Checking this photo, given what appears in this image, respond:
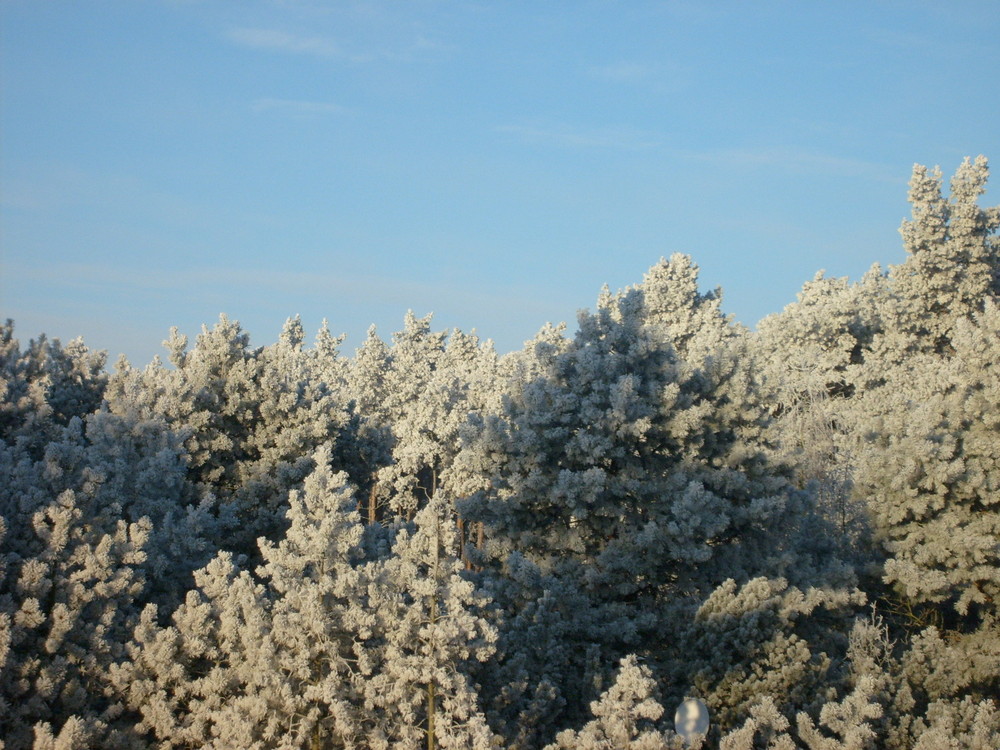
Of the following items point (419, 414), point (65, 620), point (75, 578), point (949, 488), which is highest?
point (419, 414)

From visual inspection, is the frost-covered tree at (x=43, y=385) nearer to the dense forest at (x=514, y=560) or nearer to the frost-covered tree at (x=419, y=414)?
the dense forest at (x=514, y=560)

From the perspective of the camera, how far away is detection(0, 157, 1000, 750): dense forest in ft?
39.5

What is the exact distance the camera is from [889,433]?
2294cm

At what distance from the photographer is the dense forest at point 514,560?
39.5ft

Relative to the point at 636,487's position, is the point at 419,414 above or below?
above

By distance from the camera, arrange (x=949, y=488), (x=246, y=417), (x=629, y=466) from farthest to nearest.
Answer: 1. (x=246, y=417)
2. (x=629, y=466)
3. (x=949, y=488)

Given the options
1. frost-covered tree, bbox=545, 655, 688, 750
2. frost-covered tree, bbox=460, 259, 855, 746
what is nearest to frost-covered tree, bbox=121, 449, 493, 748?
frost-covered tree, bbox=545, 655, 688, 750

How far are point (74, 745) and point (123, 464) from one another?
5.85 m

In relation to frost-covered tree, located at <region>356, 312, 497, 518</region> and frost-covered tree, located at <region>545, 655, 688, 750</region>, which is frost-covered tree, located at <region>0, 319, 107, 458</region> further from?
frost-covered tree, located at <region>545, 655, 688, 750</region>

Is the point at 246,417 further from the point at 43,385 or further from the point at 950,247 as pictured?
the point at 950,247

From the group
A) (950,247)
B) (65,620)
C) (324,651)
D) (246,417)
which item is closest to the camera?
(324,651)

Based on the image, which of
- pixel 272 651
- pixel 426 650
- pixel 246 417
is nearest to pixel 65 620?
pixel 272 651

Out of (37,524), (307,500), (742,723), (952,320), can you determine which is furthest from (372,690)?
(952,320)

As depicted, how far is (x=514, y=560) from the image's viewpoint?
18156 millimetres
